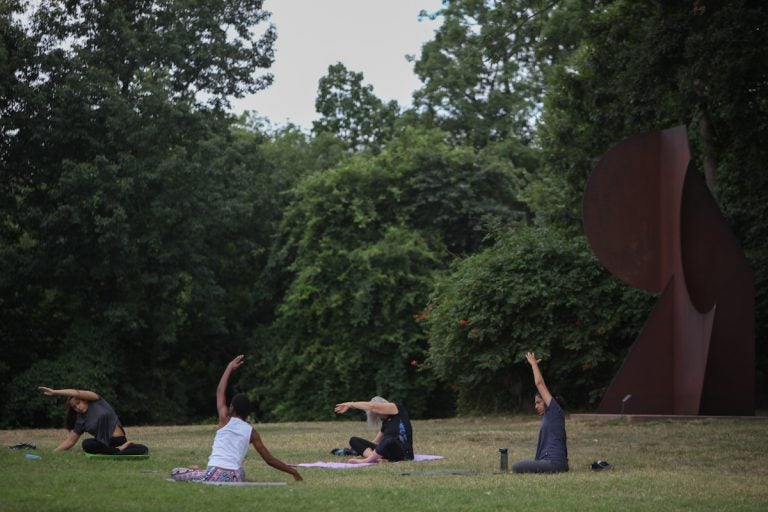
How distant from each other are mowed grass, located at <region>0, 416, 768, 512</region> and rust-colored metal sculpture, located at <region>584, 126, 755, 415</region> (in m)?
1.11

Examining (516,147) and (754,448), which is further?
(516,147)

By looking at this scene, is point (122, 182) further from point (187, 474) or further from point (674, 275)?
point (187, 474)

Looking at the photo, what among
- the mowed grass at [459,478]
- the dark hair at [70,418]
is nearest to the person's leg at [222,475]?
the mowed grass at [459,478]

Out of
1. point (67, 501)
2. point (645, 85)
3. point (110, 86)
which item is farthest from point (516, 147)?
point (67, 501)

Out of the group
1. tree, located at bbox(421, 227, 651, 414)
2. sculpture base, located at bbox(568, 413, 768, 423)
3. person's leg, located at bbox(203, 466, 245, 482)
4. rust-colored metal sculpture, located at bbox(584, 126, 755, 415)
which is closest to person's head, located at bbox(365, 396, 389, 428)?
person's leg, located at bbox(203, 466, 245, 482)

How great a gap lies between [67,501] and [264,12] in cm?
2757

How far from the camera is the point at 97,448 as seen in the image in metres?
13.7

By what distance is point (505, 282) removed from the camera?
79.3 ft

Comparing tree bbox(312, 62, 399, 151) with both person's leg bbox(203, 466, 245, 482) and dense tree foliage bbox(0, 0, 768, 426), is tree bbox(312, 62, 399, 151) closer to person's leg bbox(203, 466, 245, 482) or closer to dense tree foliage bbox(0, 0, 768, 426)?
dense tree foliage bbox(0, 0, 768, 426)

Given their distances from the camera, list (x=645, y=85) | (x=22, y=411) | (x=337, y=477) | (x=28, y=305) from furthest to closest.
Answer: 1. (x=28, y=305)
2. (x=22, y=411)
3. (x=645, y=85)
4. (x=337, y=477)

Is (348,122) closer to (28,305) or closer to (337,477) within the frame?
(28,305)

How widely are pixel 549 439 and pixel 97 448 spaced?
5.62m

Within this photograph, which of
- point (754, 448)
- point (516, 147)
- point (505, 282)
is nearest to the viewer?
point (754, 448)

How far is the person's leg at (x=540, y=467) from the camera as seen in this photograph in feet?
39.5
